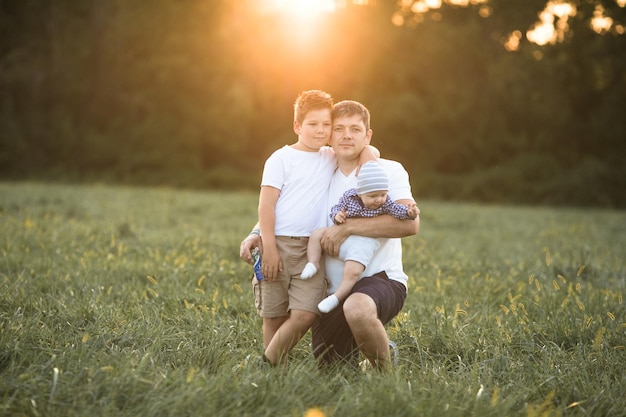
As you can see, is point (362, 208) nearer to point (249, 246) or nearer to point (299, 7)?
point (249, 246)

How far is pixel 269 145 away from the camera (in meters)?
34.7

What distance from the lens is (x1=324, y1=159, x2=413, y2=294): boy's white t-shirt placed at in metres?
4.11

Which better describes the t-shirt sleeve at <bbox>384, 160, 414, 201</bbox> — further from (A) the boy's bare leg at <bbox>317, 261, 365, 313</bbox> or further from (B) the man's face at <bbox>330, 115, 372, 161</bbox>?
(A) the boy's bare leg at <bbox>317, 261, 365, 313</bbox>

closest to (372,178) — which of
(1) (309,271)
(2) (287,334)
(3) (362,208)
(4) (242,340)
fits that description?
(3) (362,208)

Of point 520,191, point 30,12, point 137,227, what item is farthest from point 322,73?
point 137,227

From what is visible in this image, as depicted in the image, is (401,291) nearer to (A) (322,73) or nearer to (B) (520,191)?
(B) (520,191)

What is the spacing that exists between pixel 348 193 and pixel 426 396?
1259 mm

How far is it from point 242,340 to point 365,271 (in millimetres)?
1192

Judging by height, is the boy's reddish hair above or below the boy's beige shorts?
above

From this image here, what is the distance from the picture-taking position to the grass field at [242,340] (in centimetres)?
337

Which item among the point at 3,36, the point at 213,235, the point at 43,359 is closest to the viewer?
the point at 43,359

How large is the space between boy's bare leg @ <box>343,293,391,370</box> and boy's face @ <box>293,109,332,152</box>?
1.03 metres

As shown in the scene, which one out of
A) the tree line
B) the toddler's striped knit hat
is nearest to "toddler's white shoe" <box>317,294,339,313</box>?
the toddler's striped knit hat

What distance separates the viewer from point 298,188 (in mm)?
4184
